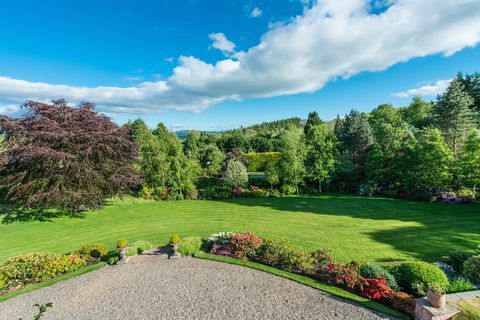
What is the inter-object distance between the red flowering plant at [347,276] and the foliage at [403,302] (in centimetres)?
87

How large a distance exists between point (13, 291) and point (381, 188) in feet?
94.7

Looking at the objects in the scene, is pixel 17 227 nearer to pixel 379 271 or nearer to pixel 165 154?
pixel 165 154

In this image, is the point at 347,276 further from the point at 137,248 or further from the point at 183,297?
the point at 137,248

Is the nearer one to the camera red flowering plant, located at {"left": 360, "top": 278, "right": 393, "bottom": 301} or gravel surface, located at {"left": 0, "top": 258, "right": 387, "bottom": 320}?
gravel surface, located at {"left": 0, "top": 258, "right": 387, "bottom": 320}

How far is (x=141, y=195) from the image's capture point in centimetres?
2480

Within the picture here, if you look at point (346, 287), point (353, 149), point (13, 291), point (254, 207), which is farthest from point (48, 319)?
point (353, 149)

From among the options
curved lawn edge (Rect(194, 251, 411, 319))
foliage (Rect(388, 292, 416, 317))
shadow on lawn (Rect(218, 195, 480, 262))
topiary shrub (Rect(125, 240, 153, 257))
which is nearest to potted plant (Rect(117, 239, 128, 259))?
topiary shrub (Rect(125, 240, 153, 257))

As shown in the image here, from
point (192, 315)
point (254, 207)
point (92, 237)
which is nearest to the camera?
point (192, 315)

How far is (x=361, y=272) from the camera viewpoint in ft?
28.0

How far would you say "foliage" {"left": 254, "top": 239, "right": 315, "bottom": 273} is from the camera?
31.1ft

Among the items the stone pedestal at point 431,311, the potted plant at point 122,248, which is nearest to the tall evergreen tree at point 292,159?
the potted plant at point 122,248

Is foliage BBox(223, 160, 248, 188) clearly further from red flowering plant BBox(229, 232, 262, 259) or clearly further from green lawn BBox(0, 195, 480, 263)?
red flowering plant BBox(229, 232, 262, 259)

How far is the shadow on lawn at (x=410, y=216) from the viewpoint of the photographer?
11562 mm

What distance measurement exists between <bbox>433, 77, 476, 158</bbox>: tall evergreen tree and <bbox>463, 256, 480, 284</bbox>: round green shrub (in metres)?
24.3
